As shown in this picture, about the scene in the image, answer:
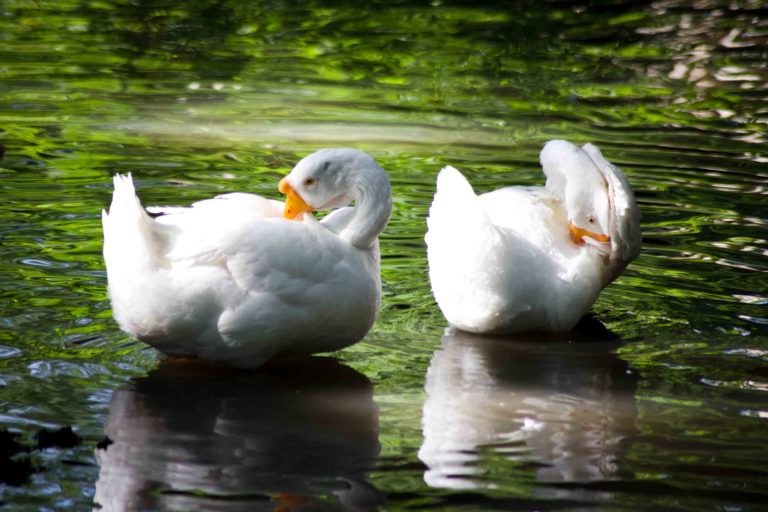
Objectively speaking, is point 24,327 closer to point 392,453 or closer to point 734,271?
point 392,453

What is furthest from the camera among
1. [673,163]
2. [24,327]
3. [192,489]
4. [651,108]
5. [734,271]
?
[651,108]

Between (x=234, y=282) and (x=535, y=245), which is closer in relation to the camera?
(x=234, y=282)

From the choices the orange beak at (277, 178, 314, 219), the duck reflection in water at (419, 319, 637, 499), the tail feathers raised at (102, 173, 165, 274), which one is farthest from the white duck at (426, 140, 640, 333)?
the tail feathers raised at (102, 173, 165, 274)

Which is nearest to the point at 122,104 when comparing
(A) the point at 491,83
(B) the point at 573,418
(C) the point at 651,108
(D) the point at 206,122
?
(D) the point at 206,122

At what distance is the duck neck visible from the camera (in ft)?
17.4

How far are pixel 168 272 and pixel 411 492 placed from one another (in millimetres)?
1423

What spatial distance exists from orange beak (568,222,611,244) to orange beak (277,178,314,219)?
138cm

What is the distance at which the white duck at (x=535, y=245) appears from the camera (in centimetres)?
574

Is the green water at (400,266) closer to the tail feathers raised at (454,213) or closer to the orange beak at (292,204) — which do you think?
the tail feathers raised at (454,213)

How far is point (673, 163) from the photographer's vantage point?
8.83m

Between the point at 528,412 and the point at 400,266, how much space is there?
194 centimetres

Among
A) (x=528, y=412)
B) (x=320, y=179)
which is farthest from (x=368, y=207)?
(x=528, y=412)

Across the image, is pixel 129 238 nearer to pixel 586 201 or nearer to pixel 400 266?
pixel 400 266

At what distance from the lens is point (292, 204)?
538cm
